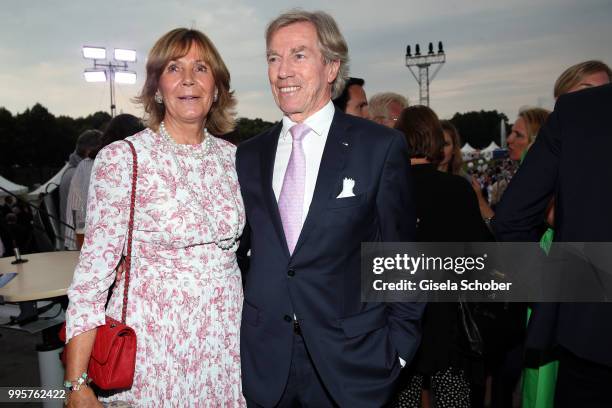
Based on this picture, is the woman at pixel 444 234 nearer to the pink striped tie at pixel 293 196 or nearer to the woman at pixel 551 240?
the woman at pixel 551 240

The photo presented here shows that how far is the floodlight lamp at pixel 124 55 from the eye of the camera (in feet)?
59.1

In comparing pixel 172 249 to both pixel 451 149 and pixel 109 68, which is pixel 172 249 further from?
pixel 109 68

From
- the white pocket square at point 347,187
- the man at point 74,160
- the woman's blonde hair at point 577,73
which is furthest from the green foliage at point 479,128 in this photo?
the white pocket square at point 347,187

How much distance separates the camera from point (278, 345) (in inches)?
76.6

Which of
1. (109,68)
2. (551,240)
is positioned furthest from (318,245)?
(109,68)

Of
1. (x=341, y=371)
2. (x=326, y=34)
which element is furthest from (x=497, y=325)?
(x=326, y=34)

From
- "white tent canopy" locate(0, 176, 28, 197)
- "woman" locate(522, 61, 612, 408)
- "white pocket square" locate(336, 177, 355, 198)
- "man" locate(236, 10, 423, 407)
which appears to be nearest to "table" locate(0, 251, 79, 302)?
"man" locate(236, 10, 423, 407)

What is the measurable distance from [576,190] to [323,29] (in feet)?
4.31

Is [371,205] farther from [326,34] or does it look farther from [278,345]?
[326,34]

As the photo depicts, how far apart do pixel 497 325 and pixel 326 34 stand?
213cm

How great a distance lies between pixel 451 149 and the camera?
4938mm

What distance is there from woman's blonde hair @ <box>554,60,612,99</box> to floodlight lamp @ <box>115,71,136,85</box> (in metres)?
18.3

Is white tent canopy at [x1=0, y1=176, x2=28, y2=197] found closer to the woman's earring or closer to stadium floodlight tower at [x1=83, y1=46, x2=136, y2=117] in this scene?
stadium floodlight tower at [x1=83, y1=46, x2=136, y2=117]

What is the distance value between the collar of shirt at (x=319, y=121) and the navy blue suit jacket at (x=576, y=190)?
89cm
